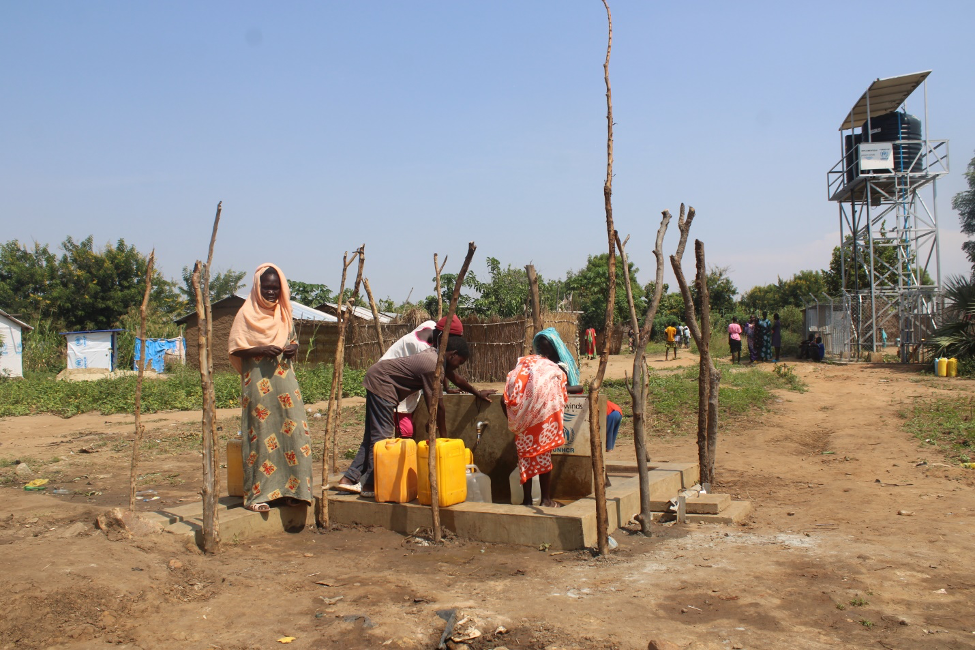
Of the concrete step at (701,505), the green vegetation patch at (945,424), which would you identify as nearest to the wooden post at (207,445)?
the concrete step at (701,505)

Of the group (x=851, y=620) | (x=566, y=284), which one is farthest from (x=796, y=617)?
(x=566, y=284)

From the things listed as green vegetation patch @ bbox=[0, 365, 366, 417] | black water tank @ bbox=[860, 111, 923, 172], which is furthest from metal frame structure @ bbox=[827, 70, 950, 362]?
green vegetation patch @ bbox=[0, 365, 366, 417]

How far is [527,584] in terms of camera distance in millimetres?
3949

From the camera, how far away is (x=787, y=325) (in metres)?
30.5

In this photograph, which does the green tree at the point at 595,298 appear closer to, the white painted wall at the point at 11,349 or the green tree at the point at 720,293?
the green tree at the point at 720,293

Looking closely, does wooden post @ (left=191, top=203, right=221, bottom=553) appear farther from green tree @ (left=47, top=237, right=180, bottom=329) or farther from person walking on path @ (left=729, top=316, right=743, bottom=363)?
green tree @ (left=47, top=237, right=180, bottom=329)

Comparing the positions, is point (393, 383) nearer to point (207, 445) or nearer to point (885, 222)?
point (207, 445)

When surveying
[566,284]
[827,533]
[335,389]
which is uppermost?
[566,284]

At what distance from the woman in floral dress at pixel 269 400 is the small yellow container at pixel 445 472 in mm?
812

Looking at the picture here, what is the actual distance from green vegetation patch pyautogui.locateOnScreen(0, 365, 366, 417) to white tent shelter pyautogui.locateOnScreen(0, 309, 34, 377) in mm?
8025

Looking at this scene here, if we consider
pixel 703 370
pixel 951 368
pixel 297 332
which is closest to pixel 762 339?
pixel 951 368

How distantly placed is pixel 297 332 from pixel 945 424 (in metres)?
17.0

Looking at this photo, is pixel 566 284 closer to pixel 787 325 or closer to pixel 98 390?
pixel 787 325

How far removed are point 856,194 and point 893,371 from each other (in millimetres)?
9210
